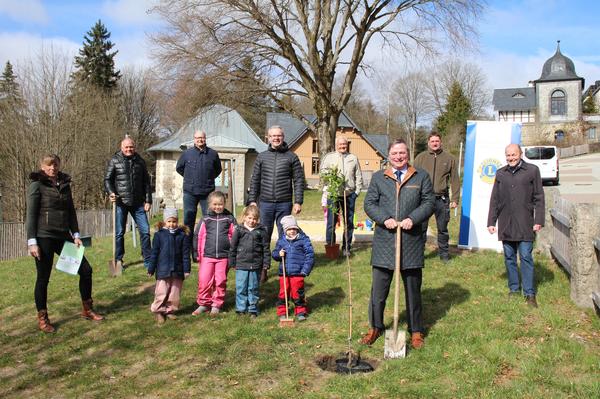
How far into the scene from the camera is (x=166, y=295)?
639cm

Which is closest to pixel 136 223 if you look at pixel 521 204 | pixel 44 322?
pixel 44 322

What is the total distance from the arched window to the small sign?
72.7 metres

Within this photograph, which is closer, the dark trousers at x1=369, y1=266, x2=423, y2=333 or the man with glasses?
the dark trousers at x1=369, y1=266, x2=423, y2=333

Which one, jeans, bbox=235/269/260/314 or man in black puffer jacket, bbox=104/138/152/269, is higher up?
man in black puffer jacket, bbox=104/138/152/269

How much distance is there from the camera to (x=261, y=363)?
194 inches

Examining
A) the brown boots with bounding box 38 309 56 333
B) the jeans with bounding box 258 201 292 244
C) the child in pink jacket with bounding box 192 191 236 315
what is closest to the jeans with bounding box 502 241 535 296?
the jeans with bounding box 258 201 292 244

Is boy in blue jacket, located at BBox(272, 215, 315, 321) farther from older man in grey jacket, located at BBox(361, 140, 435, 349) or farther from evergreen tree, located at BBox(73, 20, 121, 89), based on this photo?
evergreen tree, located at BBox(73, 20, 121, 89)

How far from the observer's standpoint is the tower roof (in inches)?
2744

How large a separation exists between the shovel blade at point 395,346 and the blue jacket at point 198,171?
4.52 meters

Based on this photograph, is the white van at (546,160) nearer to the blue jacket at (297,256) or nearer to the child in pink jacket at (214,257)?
the blue jacket at (297,256)

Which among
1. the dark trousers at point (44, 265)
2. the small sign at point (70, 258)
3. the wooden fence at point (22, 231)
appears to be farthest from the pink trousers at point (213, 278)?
the wooden fence at point (22, 231)

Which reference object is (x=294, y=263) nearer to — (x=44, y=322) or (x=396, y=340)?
(x=396, y=340)

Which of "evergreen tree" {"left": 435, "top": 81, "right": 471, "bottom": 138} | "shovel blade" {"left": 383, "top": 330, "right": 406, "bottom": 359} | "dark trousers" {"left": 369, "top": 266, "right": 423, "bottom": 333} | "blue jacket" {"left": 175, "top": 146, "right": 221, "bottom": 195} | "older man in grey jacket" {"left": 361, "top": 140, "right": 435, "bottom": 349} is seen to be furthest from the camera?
"evergreen tree" {"left": 435, "top": 81, "right": 471, "bottom": 138}

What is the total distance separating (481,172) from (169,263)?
579 cm
